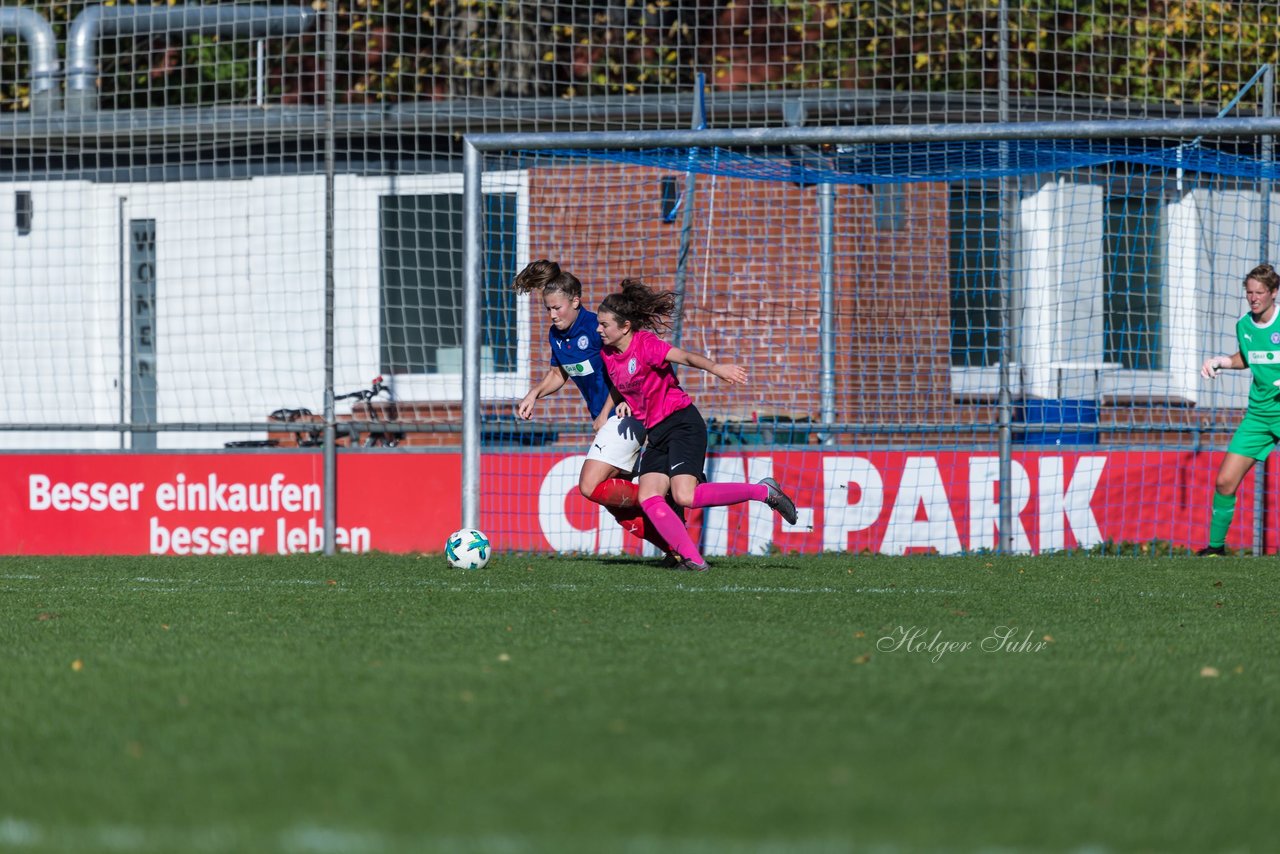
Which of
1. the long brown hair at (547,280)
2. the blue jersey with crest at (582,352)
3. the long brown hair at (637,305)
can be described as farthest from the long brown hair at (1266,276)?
the long brown hair at (547,280)

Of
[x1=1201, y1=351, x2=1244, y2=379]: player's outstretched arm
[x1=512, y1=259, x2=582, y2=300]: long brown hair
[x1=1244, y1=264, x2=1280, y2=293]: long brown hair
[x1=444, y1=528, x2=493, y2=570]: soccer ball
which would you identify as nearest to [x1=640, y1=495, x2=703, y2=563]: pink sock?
[x1=444, y1=528, x2=493, y2=570]: soccer ball

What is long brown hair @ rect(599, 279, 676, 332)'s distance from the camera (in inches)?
338

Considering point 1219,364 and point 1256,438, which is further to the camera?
point 1256,438

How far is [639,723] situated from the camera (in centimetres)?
394

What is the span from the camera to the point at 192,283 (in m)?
12.9

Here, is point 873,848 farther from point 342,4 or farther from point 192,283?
point 342,4

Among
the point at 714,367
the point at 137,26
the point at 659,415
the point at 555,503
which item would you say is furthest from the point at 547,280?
the point at 137,26

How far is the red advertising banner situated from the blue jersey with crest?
1.35 metres

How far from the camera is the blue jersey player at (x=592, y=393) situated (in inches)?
348

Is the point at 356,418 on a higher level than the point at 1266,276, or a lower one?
lower

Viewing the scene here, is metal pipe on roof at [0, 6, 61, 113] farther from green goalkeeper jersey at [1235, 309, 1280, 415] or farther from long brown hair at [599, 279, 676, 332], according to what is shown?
green goalkeeper jersey at [1235, 309, 1280, 415]

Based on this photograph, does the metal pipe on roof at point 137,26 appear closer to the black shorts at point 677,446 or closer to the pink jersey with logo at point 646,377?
the pink jersey with logo at point 646,377

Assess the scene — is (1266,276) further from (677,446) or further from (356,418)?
(356,418)

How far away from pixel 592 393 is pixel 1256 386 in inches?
158
